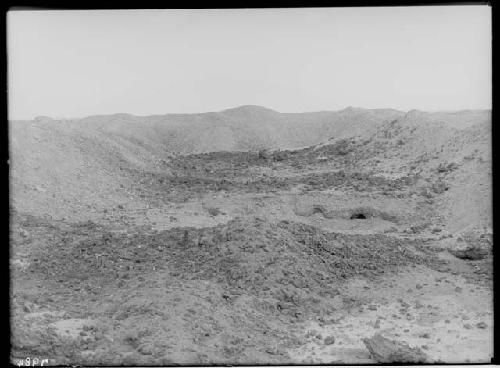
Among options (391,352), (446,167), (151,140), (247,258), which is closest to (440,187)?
(446,167)

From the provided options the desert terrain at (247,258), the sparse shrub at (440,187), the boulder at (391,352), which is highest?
the sparse shrub at (440,187)

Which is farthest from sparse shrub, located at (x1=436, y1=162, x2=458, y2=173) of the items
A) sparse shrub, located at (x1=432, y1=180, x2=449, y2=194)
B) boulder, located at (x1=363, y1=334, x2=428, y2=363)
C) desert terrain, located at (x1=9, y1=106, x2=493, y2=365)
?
boulder, located at (x1=363, y1=334, x2=428, y2=363)

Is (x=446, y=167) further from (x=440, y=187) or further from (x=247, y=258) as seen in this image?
(x=247, y=258)

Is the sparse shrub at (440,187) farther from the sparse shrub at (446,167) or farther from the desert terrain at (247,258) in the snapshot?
the sparse shrub at (446,167)

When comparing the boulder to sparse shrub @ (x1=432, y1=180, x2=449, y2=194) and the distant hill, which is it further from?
sparse shrub @ (x1=432, y1=180, x2=449, y2=194)

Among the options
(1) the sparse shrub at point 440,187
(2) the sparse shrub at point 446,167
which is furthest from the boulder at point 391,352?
(2) the sparse shrub at point 446,167

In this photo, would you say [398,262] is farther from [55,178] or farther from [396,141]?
[396,141]

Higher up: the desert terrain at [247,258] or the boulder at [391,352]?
the desert terrain at [247,258]

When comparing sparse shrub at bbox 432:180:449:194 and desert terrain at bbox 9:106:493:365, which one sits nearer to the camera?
desert terrain at bbox 9:106:493:365

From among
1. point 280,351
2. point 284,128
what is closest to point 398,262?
point 280,351
